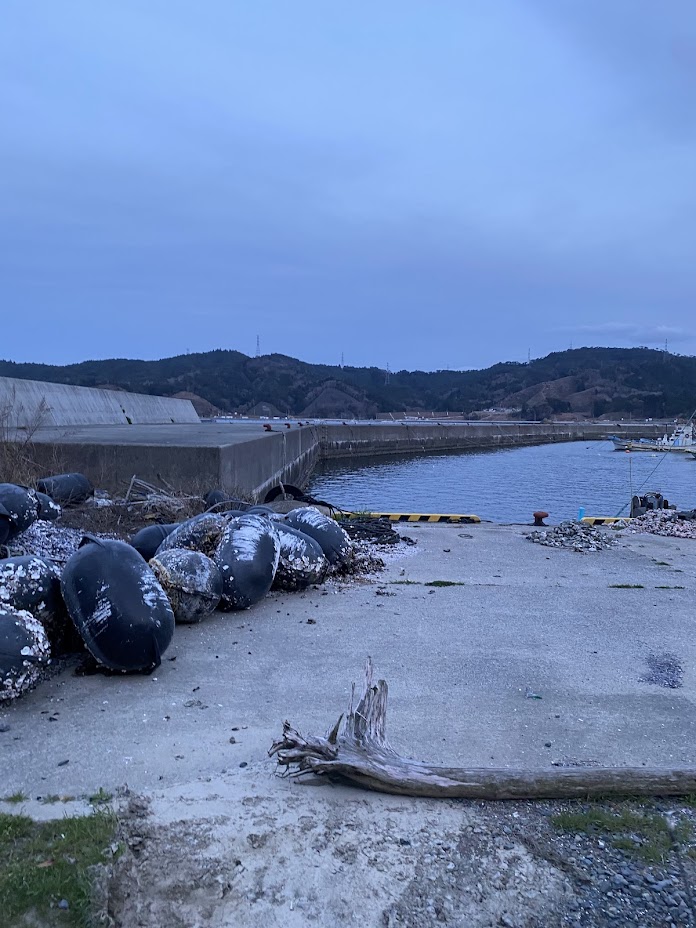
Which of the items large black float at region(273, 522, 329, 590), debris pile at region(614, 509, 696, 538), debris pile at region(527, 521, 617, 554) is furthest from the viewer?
debris pile at region(614, 509, 696, 538)

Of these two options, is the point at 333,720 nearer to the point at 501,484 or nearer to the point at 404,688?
the point at 404,688

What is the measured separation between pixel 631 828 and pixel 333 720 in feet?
5.40

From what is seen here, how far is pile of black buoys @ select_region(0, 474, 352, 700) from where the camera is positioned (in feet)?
14.2

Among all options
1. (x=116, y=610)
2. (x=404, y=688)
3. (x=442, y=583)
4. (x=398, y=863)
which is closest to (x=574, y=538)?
(x=442, y=583)

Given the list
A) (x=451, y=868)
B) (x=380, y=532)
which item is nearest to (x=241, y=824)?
(x=451, y=868)

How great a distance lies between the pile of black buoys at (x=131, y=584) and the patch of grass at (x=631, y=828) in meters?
2.70

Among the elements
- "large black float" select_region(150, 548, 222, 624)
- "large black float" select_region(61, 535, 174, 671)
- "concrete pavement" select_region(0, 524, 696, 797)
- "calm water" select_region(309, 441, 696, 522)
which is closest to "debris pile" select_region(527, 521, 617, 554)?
"concrete pavement" select_region(0, 524, 696, 797)

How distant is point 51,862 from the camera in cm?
263

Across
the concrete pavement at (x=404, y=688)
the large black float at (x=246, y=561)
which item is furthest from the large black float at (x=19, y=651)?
the large black float at (x=246, y=561)

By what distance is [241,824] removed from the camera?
295 cm

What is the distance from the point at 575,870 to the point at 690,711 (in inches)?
77.1

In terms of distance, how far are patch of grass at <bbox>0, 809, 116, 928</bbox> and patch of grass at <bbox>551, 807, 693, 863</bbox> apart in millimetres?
1831

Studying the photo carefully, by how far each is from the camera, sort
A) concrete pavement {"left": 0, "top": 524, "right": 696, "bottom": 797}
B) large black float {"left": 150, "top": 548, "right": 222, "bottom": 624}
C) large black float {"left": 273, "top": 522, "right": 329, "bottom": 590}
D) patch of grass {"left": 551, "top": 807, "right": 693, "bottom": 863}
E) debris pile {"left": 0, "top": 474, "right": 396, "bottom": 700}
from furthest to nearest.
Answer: large black float {"left": 273, "top": 522, "right": 329, "bottom": 590}
large black float {"left": 150, "top": 548, "right": 222, "bottom": 624}
debris pile {"left": 0, "top": 474, "right": 396, "bottom": 700}
concrete pavement {"left": 0, "top": 524, "right": 696, "bottom": 797}
patch of grass {"left": 551, "top": 807, "right": 693, "bottom": 863}

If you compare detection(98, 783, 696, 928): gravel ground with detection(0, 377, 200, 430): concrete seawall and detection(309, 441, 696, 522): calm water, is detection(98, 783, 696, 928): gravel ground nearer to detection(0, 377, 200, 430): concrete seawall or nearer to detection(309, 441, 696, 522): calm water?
detection(0, 377, 200, 430): concrete seawall
